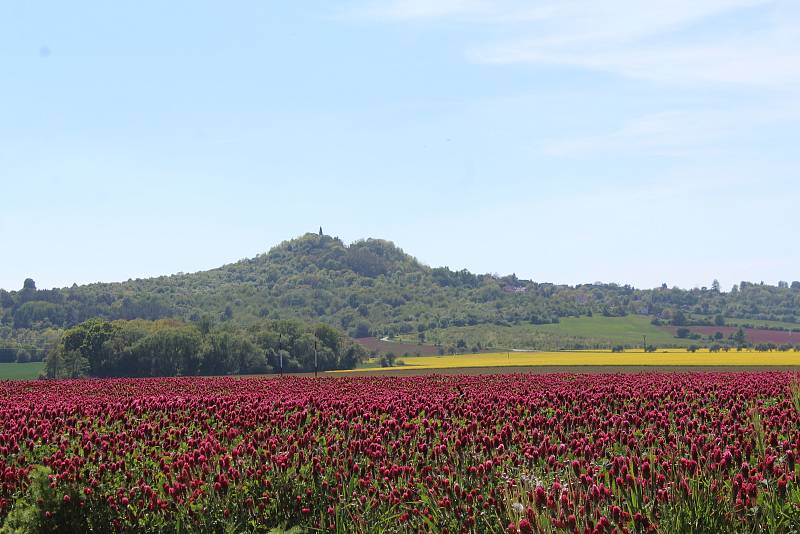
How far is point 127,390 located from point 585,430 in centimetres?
1773

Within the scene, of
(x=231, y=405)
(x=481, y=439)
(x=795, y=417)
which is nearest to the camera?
(x=481, y=439)

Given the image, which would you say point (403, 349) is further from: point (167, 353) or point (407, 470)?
point (407, 470)

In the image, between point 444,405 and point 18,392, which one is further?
point 18,392

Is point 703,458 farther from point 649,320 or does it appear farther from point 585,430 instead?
point 649,320

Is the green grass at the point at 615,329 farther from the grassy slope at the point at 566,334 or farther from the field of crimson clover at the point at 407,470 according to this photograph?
the field of crimson clover at the point at 407,470

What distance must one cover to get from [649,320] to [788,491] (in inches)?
7230

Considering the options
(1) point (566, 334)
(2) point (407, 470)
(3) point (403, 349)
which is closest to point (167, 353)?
(3) point (403, 349)

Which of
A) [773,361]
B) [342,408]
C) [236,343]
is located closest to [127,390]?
[342,408]

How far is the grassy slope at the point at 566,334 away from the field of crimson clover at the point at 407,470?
413 feet

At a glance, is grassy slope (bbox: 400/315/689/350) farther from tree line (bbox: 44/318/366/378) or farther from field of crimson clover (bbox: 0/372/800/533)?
field of crimson clover (bbox: 0/372/800/533)

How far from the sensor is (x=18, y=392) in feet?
94.7

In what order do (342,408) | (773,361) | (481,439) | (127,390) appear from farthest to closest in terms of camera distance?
(773,361), (127,390), (342,408), (481,439)

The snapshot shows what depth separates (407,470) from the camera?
12.2 m

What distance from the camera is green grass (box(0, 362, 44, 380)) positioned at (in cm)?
10651
